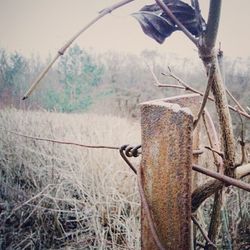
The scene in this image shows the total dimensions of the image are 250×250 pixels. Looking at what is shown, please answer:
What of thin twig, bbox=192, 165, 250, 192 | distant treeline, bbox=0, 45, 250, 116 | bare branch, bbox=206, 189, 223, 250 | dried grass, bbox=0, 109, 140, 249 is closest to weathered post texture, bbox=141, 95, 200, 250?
thin twig, bbox=192, 165, 250, 192

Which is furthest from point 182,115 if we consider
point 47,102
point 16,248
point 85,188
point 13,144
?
point 47,102

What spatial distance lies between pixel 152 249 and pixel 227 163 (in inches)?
4.5

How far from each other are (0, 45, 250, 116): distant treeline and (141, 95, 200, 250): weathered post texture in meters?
4.95

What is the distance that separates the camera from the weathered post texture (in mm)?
294

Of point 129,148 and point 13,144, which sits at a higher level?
point 129,148

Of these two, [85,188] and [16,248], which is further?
[85,188]

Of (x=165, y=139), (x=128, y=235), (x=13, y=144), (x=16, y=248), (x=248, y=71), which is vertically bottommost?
(x=16, y=248)

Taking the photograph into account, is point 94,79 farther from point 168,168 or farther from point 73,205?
point 168,168

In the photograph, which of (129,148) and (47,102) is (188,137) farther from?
(47,102)

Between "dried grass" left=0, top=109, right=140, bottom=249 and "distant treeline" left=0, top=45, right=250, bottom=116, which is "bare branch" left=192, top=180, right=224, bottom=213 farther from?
"distant treeline" left=0, top=45, right=250, bottom=116

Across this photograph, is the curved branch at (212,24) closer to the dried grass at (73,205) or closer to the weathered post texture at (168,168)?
the weathered post texture at (168,168)

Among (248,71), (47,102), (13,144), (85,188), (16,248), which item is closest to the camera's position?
(16,248)

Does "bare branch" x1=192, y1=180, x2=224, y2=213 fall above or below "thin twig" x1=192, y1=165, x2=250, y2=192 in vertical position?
below

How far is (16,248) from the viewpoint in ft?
5.22
